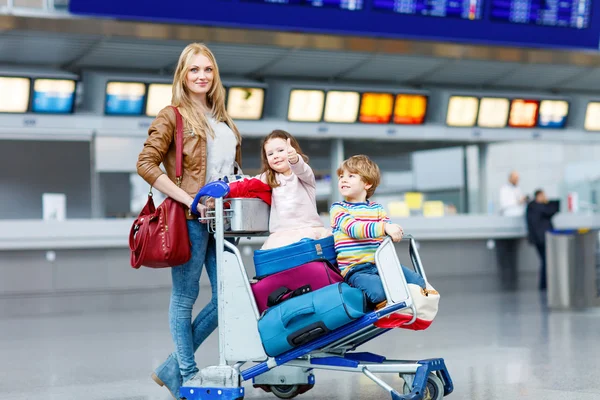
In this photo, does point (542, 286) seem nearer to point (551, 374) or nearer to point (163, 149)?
point (551, 374)

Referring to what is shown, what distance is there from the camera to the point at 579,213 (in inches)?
485

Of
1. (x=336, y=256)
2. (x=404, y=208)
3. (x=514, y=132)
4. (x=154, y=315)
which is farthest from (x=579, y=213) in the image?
(x=336, y=256)

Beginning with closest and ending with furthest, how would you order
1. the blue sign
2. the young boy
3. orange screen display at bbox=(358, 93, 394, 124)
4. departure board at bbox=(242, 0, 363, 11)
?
the young boy
the blue sign
departure board at bbox=(242, 0, 363, 11)
orange screen display at bbox=(358, 93, 394, 124)

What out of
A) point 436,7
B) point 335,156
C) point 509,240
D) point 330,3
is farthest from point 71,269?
point 509,240

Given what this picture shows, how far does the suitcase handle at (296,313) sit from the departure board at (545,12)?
24.2ft

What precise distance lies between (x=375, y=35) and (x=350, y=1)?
0.48m

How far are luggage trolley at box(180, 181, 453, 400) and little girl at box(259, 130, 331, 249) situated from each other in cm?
11

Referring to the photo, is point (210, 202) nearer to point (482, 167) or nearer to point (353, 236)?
point (353, 236)

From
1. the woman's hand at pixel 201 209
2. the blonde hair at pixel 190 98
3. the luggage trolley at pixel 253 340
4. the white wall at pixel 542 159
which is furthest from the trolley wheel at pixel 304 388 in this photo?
the white wall at pixel 542 159

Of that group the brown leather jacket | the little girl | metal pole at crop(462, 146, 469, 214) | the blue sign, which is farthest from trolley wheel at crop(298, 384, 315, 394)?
metal pole at crop(462, 146, 469, 214)

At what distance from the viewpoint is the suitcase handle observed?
11.5 ft

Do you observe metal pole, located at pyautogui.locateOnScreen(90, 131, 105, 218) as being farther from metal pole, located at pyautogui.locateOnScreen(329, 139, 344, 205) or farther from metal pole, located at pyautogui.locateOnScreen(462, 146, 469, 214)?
metal pole, located at pyautogui.locateOnScreen(462, 146, 469, 214)

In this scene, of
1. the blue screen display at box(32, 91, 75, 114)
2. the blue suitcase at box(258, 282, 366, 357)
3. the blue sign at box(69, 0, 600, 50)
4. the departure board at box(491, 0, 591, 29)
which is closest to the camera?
the blue suitcase at box(258, 282, 366, 357)

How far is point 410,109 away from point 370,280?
7992 millimetres
